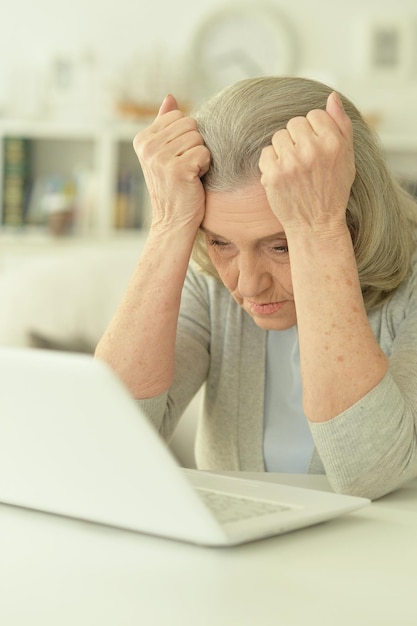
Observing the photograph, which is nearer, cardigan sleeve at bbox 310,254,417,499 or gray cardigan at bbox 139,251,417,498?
cardigan sleeve at bbox 310,254,417,499

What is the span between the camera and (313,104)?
47.6 inches

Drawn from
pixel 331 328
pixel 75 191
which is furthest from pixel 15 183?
pixel 331 328

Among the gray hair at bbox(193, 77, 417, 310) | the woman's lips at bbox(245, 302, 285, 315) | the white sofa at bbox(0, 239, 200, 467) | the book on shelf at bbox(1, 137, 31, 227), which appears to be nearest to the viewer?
the gray hair at bbox(193, 77, 417, 310)

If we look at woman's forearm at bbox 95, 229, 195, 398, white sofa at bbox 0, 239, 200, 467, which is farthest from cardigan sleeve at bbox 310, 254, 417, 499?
white sofa at bbox 0, 239, 200, 467

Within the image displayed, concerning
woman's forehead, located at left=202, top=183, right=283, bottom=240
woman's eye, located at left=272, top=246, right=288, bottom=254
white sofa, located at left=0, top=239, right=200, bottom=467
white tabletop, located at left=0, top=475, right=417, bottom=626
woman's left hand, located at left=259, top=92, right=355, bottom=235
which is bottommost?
white sofa, located at left=0, top=239, right=200, bottom=467

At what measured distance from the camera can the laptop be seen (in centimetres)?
74

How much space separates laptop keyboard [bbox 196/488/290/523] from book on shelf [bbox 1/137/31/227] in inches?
158

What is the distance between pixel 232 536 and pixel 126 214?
4124 mm

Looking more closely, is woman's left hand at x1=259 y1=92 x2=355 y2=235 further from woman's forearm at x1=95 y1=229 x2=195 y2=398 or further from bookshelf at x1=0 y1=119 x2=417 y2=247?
bookshelf at x1=0 y1=119 x2=417 y2=247

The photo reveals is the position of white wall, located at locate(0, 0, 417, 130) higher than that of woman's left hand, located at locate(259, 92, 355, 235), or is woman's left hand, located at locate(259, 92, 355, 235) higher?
woman's left hand, located at locate(259, 92, 355, 235)

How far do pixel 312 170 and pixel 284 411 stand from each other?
426 millimetres

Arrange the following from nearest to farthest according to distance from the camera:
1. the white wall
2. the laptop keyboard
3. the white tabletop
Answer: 1. the white tabletop
2. the laptop keyboard
3. the white wall

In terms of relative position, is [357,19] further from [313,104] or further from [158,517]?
[158,517]

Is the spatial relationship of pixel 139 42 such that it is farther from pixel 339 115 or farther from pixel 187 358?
pixel 339 115
